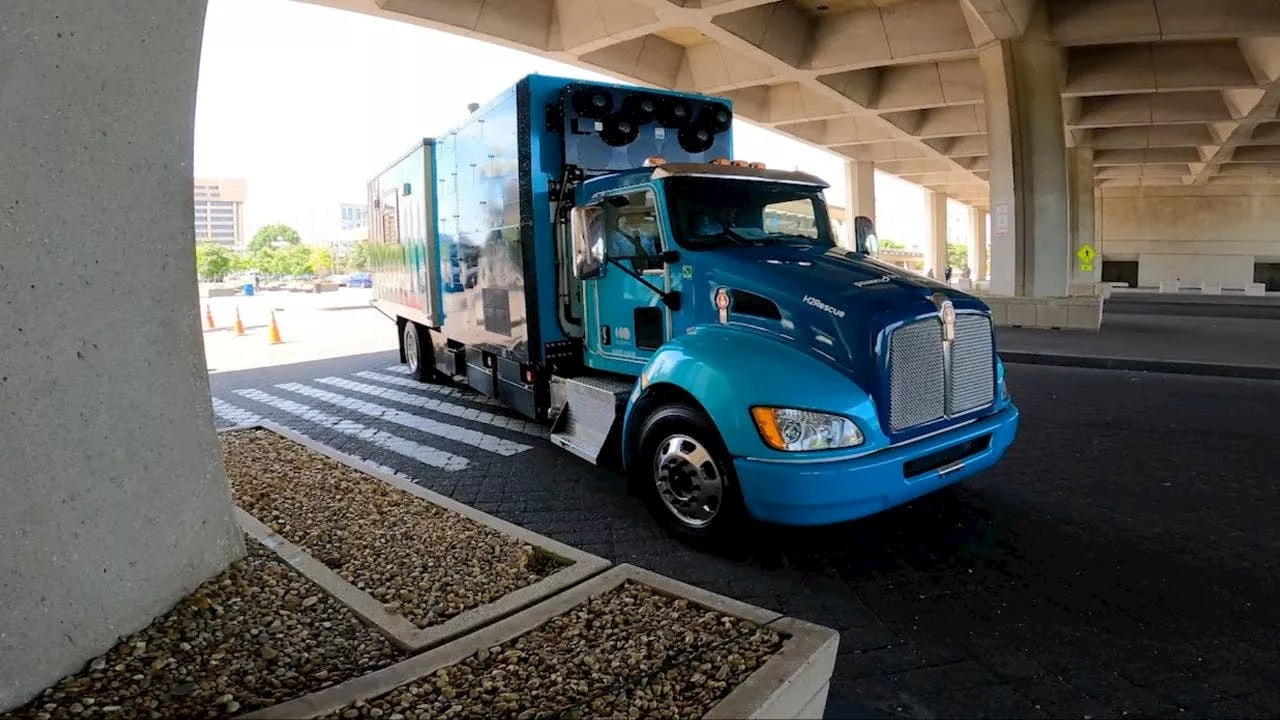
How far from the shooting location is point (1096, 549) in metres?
4.68

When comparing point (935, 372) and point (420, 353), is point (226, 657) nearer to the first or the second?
point (935, 372)

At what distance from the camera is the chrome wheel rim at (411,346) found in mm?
11923

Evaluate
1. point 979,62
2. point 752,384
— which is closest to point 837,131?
point 979,62

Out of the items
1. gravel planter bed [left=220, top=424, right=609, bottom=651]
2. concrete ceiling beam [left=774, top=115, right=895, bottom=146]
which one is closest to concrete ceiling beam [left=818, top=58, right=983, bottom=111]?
concrete ceiling beam [left=774, top=115, right=895, bottom=146]

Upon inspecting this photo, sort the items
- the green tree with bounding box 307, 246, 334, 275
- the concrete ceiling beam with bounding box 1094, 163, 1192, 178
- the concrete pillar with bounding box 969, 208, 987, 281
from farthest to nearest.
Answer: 1. the green tree with bounding box 307, 246, 334, 275
2. the concrete pillar with bounding box 969, 208, 987, 281
3. the concrete ceiling beam with bounding box 1094, 163, 1192, 178

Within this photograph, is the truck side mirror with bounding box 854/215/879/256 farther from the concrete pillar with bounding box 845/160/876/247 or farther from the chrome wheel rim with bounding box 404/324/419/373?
the concrete pillar with bounding box 845/160/876/247

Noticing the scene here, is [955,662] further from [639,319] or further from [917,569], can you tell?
[639,319]

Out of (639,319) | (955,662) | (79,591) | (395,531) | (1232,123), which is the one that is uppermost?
(1232,123)

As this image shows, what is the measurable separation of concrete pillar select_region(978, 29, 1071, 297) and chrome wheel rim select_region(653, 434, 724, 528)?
15.8 metres

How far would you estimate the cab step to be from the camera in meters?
5.79

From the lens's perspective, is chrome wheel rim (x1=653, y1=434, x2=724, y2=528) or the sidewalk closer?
chrome wheel rim (x1=653, y1=434, x2=724, y2=528)

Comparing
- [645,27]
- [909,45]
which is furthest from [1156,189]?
[645,27]

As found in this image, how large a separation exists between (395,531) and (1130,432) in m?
7.28

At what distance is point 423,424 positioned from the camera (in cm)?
875
